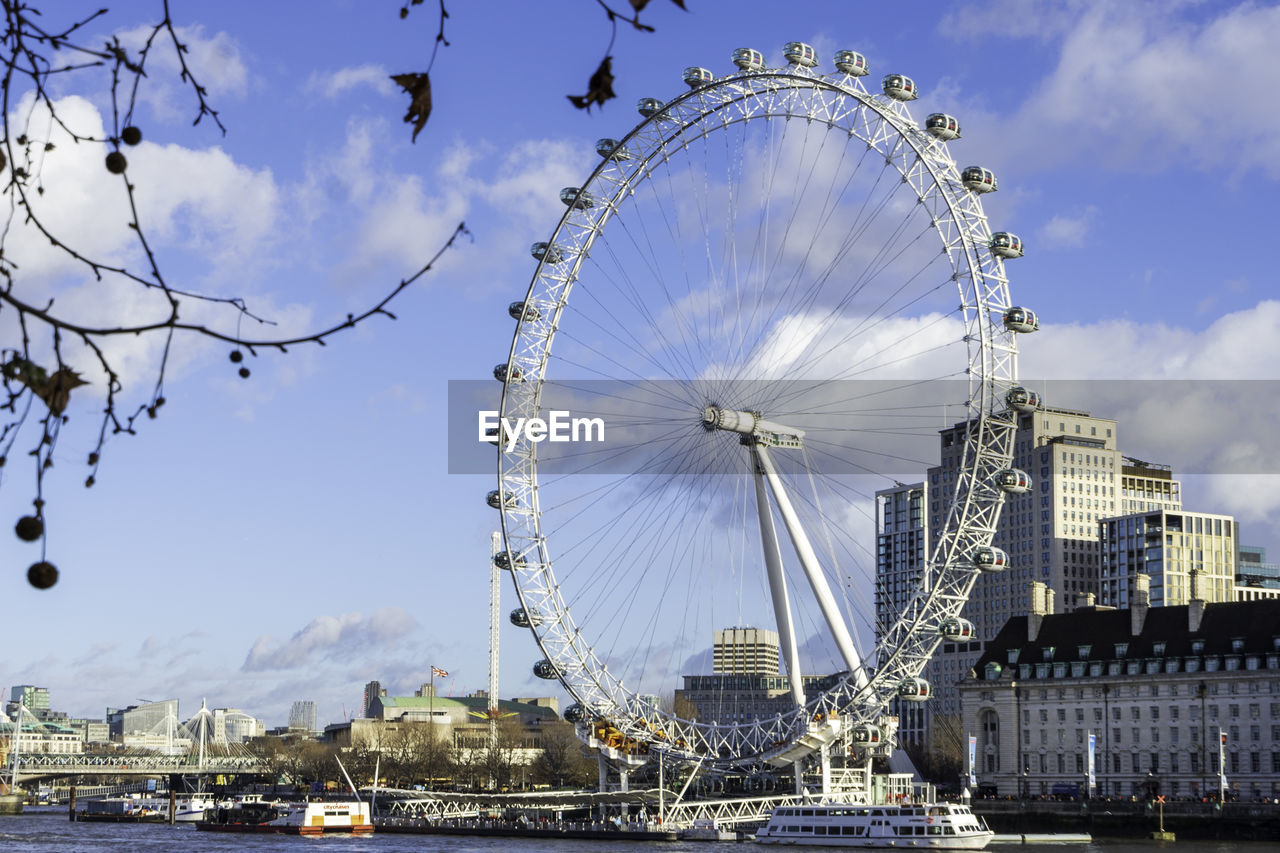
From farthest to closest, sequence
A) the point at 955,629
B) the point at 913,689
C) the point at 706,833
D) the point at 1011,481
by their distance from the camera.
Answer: the point at 706,833
the point at 913,689
the point at 955,629
the point at 1011,481

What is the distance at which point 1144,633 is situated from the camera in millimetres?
125125

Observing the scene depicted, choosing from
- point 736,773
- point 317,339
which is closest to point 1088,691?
point 736,773

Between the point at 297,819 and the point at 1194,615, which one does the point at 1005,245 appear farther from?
the point at 297,819

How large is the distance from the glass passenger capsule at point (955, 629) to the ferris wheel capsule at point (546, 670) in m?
25.2

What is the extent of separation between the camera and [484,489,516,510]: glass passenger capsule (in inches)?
3910

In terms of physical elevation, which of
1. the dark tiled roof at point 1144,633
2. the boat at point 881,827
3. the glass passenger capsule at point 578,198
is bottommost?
the boat at point 881,827

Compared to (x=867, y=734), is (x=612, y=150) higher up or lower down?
higher up

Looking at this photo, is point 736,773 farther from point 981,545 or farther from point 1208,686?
point 1208,686

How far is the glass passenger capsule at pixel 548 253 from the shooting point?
9812 cm

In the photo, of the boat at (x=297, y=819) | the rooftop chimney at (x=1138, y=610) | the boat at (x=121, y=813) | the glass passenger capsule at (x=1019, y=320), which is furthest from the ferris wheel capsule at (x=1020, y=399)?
the boat at (x=121, y=813)

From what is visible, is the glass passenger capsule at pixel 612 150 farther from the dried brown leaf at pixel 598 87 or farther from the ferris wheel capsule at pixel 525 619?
the dried brown leaf at pixel 598 87

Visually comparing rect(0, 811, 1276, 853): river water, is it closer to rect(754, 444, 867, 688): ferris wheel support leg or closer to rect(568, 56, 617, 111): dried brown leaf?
rect(754, 444, 867, 688): ferris wheel support leg

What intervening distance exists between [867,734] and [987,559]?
15742 millimetres

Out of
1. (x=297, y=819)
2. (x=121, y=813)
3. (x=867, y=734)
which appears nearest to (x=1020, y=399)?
(x=867, y=734)
